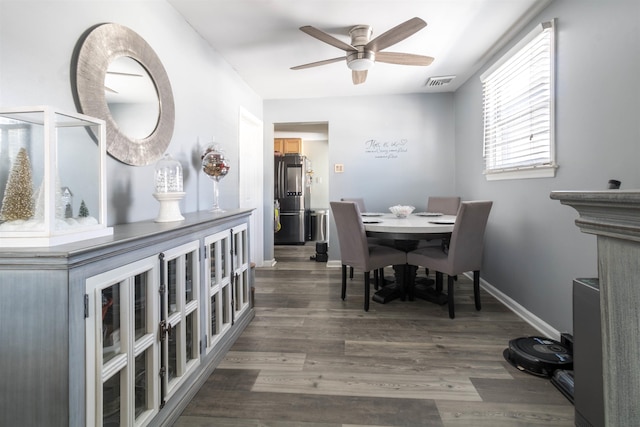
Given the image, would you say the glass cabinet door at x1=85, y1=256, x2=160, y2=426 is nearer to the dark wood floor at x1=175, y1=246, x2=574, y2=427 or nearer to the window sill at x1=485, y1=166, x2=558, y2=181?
the dark wood floor at x1=175, y1=246, x2=574, y2=427

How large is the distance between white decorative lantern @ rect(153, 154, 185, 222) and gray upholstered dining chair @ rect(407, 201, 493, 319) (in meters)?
2.01

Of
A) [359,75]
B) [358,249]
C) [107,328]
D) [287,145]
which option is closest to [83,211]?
[107,328]

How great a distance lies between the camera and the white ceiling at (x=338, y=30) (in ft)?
7.38

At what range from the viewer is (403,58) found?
8.84ft

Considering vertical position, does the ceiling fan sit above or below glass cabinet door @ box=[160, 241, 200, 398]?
above

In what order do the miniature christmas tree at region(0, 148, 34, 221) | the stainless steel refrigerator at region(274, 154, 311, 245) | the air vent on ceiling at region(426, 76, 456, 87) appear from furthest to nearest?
the stainless steel refrigerator at region(274, 154, 311, 245)
the air vent on ceiling at region(426, 76, 456, 87)
the miniature christmas tree at region(0, 148, 34, 221)

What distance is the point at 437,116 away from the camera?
4.37 meters

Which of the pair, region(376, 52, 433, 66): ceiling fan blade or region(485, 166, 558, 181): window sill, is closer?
region(485, 166, 558, 181): window sill

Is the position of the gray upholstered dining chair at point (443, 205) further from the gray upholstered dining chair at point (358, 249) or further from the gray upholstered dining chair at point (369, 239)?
the gray upholstered dining chair at point (358, 249)

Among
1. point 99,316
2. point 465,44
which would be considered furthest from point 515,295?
point 99,316

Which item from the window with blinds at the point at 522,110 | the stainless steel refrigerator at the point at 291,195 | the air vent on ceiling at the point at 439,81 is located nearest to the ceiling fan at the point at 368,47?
the window with blinds at the point at 522,110

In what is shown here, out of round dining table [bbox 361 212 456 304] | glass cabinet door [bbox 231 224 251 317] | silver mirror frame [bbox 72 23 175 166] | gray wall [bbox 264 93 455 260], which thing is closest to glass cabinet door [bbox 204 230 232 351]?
glass cabinet door [bbox 231 224 251 317]

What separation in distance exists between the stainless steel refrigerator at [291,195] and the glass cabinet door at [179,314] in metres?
4.52

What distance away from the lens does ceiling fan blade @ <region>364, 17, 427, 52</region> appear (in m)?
2.10
